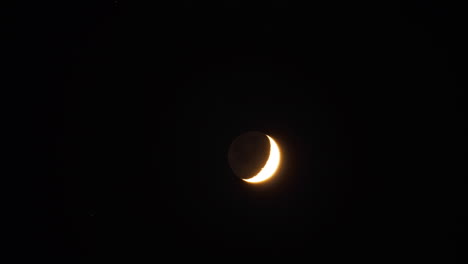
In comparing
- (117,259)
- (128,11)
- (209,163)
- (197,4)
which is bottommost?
(117,259)

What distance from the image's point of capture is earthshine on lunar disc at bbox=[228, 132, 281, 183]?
5.65 feet

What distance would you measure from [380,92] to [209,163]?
1132mm

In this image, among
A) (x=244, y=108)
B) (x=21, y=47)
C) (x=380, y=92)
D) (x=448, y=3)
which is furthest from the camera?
(x=244, y=108)

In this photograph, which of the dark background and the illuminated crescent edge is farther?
the illuminated crescent edge

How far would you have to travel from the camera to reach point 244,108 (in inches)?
74.6

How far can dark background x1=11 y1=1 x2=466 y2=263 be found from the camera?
5.06ft

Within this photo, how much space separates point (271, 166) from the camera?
1.72 metres

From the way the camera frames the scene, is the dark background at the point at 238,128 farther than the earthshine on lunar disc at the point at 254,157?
No

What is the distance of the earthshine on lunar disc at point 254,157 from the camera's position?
172 cm

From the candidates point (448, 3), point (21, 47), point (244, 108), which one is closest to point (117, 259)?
A: point (244, 108)

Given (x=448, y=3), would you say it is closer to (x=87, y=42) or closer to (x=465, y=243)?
(x=465, y=243)

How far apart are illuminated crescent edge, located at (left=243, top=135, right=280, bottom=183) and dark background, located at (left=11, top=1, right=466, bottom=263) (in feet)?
0.21

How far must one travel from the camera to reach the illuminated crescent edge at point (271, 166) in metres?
1.72

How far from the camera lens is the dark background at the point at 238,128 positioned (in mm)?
1543
